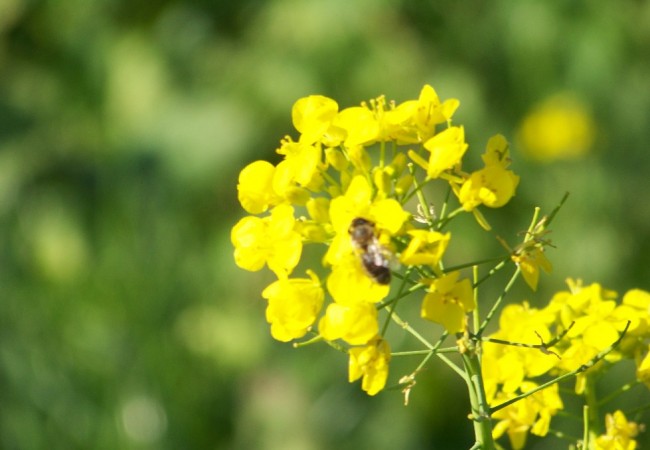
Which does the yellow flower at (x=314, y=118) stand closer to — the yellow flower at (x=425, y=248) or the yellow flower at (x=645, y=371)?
the yellow flower at (x=425, y=248)

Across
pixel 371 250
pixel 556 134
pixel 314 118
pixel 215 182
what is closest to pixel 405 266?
pixel 371 250

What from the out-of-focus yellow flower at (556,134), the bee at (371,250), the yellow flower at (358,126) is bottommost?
the out-of-focus yellow flower at (556,134)

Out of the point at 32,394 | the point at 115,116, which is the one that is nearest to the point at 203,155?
the point at 115,116

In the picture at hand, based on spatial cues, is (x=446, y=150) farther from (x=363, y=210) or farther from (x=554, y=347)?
(x=554, y=347)

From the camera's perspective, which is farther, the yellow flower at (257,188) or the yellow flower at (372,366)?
the yellow flower at (257,188)

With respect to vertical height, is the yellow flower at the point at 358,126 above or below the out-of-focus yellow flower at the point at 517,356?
above

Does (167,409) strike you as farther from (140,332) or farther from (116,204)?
(116,204)

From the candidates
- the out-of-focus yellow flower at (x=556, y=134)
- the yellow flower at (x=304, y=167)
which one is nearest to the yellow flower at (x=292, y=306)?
the yellow flower at (x=304, y=167)
